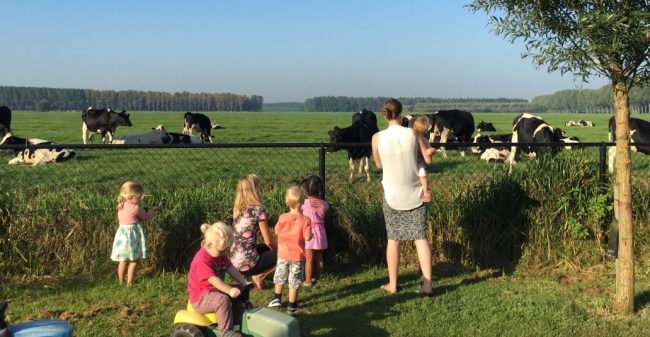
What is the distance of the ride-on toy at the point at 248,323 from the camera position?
445cm

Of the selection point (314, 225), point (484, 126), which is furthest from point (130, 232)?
point (484, 126)

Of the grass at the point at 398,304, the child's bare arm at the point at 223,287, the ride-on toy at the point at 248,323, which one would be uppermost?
the child's bare arm at the point at 223,287

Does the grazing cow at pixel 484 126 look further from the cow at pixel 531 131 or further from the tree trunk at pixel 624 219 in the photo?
the tree trunk at pixel 624 219

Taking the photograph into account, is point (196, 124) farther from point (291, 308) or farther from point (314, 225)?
point (291, 308)

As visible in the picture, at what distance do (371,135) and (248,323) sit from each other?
1528cm

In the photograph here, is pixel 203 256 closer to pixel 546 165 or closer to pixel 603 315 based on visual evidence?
pixel 603 315

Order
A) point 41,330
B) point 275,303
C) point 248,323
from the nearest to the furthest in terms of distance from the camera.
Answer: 1. point 41,330
2. point 248,323
3. point 275,303

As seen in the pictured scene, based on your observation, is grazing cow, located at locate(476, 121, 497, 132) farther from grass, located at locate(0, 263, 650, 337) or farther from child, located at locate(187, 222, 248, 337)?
child, located at locate(187, 222, 248, 337)

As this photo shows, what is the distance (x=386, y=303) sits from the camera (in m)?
6.23

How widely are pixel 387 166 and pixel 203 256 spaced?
2.31 metres

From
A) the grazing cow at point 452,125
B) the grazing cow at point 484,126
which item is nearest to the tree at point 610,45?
the grazing cow at point 452,125

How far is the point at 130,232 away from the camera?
677cm

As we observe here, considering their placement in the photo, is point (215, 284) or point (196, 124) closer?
point (215, 284)

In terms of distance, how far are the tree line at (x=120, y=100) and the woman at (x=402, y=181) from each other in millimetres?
164905
